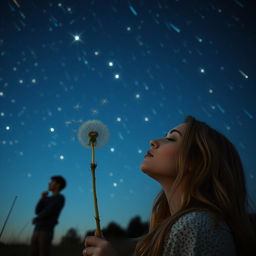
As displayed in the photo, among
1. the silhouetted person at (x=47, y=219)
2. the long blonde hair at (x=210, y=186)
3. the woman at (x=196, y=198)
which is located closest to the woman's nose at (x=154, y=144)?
the woman at (x=196, y=198)

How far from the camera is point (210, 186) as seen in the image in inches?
51.2

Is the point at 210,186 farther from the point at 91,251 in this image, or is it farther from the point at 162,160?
the point at 91,251

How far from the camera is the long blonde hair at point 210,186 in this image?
109cm

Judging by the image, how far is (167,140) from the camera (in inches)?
58.1

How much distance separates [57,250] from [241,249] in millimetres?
6290

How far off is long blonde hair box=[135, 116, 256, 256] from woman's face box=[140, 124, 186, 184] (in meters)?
0.04

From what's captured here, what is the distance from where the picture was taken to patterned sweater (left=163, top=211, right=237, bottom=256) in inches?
33.9

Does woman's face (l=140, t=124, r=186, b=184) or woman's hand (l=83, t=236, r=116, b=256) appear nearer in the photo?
woman's hand (l=83, t=236, r=116, b=256)

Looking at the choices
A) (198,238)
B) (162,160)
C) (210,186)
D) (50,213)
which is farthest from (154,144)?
(50,213)

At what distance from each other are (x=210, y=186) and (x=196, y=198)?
155 mm

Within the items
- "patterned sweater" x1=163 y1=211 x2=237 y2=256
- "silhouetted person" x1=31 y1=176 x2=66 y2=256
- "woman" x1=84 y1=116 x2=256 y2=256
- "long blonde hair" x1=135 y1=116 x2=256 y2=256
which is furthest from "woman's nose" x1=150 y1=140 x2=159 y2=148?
"silhouetted person" x1=31 y1=176 x2=66 y2=256

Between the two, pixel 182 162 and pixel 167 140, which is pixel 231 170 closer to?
pixel 182 162

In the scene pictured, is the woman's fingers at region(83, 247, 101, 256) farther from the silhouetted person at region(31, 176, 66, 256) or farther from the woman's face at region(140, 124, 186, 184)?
the silhouetted person at region(31, 176, 66, 256)

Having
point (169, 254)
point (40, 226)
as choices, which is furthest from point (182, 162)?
point (40, 226)
